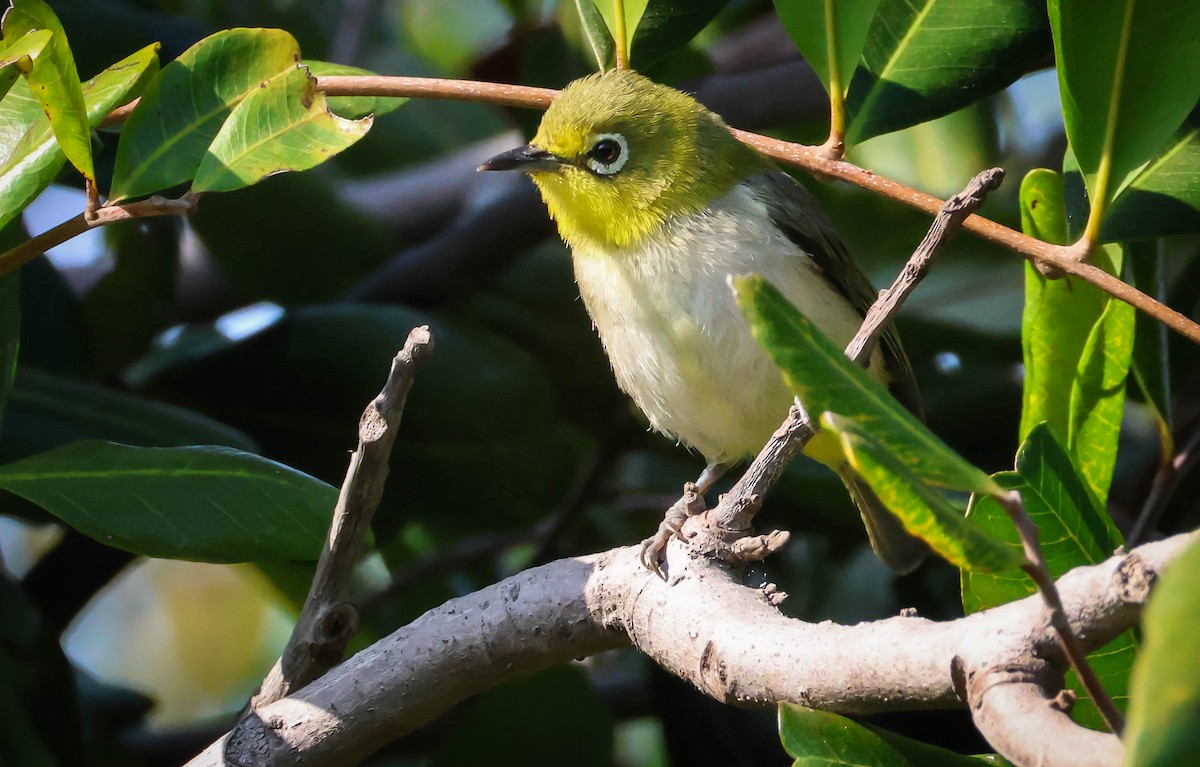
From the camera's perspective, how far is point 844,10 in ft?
6.20

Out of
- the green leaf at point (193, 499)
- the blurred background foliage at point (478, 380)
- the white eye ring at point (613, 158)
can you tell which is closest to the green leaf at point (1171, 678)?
the green leaf at point (193, 499)

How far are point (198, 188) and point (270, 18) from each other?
2.31 meters

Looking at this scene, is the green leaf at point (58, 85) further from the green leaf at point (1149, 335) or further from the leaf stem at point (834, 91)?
the green leaf at point (1149, 335)

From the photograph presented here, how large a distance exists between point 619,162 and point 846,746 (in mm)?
1721

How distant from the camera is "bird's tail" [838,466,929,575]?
3.00 meters

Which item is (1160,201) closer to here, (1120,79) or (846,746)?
(1120,79)

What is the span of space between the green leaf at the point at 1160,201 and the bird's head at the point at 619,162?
103cm

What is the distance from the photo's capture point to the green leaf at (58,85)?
1695 millimetres

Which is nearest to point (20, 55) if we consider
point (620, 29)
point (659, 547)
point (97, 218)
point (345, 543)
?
point (97, 218)

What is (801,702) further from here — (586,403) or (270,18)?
(270,18)

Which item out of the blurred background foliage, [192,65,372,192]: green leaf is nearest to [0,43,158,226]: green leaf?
[192,65,372,192]: green leaf

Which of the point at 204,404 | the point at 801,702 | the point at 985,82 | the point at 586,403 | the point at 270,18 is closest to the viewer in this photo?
the point at 801,702

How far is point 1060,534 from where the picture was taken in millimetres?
1649

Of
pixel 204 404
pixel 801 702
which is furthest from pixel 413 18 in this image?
pixel 801 702
